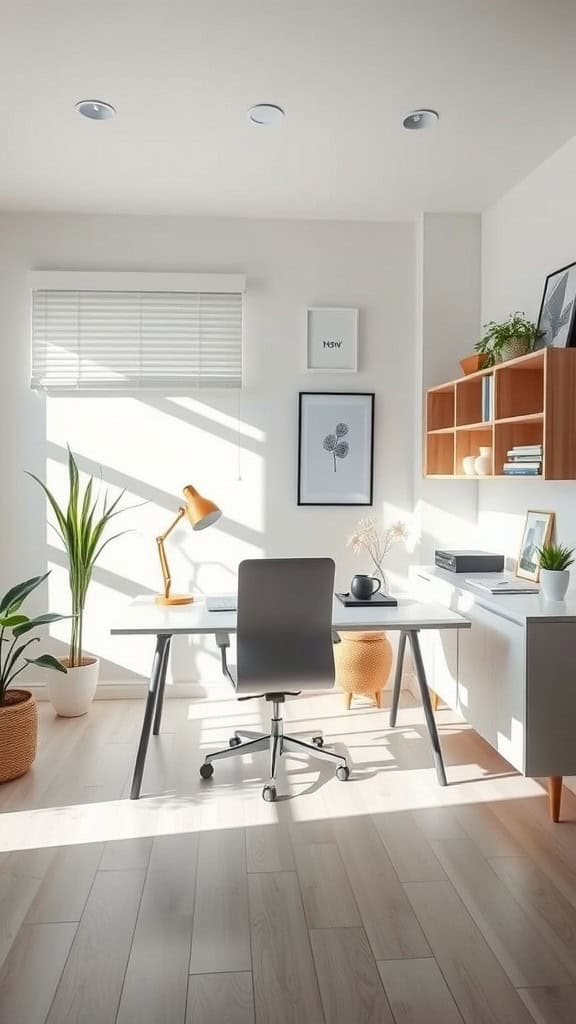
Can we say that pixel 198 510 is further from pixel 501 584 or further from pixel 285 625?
pixel 501 584

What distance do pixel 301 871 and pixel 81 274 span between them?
3260 millimetres

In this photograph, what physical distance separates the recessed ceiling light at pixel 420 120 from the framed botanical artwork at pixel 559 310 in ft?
2.68

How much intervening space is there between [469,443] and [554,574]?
1.13 metres

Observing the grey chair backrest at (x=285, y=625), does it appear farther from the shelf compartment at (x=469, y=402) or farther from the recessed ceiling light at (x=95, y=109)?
the recessed ceiling light at (x=95, y=109)

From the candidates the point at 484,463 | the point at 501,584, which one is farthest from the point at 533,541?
the point at 484,463

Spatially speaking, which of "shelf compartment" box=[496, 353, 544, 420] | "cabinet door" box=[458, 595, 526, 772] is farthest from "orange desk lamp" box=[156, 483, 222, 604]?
"shelf compartment" box=[496, 353, 544, 420]

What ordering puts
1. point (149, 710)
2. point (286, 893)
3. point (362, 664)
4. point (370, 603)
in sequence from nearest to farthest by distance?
point (286, 893), point (149, 710), point (370, 603), point (362, 664)

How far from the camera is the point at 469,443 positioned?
13.0ft

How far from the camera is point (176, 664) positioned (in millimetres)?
4465

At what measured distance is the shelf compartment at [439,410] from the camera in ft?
13.9

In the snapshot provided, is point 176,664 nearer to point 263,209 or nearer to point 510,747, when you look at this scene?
point 510,747

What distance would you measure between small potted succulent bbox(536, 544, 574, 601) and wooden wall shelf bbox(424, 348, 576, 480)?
328 millimetres

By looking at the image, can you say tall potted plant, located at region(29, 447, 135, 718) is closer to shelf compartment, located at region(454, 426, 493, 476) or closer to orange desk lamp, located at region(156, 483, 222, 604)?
orange desk lamp, located at region(156, 483, 222, 604)

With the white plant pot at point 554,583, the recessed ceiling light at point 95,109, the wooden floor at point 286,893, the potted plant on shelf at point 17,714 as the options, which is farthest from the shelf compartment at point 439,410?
the potted plant on shelf at point 17,714
